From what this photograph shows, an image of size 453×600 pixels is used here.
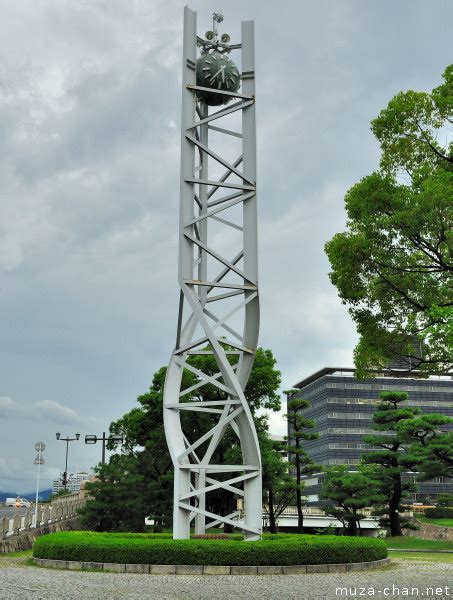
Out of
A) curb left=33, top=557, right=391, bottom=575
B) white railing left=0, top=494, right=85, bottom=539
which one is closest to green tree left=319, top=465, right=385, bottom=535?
white railing left=0, top=494, right=85, bottom=539

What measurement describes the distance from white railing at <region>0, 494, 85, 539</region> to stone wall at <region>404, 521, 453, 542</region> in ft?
70.9

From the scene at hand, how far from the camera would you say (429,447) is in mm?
29656

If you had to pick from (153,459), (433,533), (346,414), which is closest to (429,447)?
(153,459)

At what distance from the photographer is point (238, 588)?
32.0 feet

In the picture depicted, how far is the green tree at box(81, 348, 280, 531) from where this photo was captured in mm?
25375

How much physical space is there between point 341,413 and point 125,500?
6288 cm

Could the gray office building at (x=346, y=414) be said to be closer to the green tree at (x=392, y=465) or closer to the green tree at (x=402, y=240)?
the green tree at (x=392, y=465)

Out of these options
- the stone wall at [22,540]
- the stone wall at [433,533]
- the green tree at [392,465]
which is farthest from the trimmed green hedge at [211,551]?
the stone wall at [433,533]

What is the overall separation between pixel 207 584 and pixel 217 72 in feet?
42.3

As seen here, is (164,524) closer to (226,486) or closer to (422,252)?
(226,486)

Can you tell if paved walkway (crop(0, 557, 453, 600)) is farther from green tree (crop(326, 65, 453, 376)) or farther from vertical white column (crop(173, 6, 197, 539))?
green tree (crop(326, 65, 453, 376))

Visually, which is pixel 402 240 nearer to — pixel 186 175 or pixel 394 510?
pixel 186 175

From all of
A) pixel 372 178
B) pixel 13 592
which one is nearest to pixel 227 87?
pixel 372 178

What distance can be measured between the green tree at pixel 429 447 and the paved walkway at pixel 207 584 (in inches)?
695
